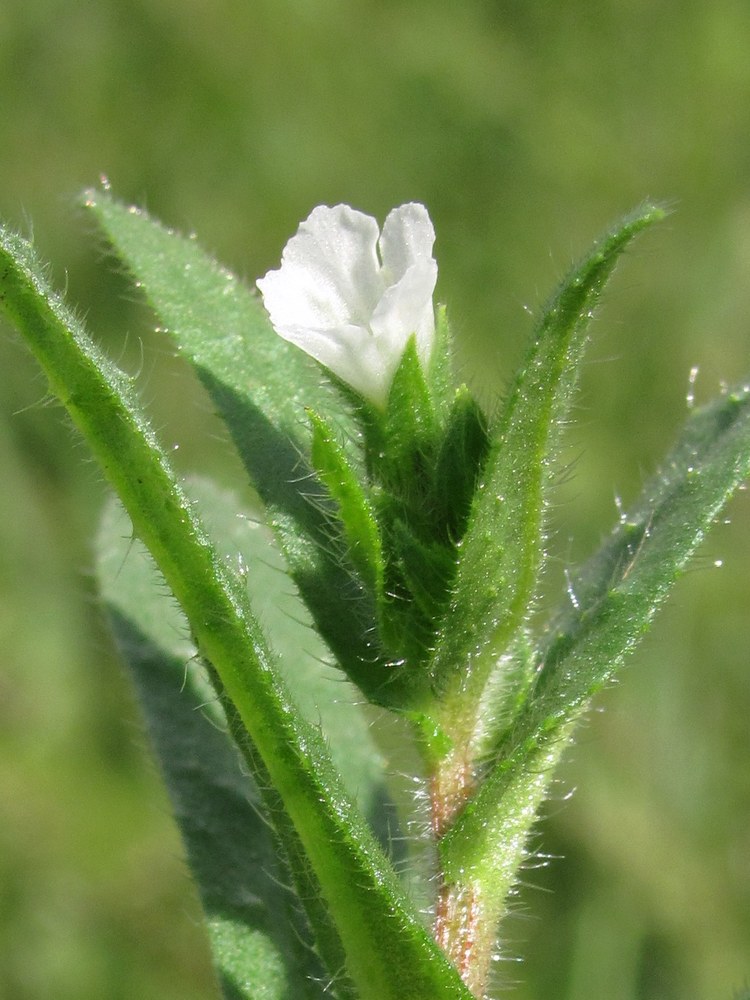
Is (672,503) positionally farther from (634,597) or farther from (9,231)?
(9,231)

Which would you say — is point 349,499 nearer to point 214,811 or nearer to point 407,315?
point 407,315

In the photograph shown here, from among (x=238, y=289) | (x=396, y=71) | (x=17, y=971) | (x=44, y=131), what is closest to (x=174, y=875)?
(x=17, y=971)

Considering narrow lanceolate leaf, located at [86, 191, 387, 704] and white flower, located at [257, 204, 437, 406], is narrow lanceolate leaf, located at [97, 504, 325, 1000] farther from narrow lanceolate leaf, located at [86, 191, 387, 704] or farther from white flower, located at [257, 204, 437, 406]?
white flower, located at [257, 204, 437, 406]

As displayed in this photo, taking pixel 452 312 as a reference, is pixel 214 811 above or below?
below

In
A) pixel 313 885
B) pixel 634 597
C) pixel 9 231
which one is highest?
pixel 9 231

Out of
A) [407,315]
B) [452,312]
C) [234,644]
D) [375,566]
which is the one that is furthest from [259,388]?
[452,312]

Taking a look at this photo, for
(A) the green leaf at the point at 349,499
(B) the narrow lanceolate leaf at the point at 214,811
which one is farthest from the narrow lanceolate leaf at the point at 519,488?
(B) the narrow lanceolate leaf at the point at 214,811

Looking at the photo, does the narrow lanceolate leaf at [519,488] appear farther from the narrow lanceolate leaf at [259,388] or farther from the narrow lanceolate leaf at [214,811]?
the narrow lanceolate leaf at [214,811]
